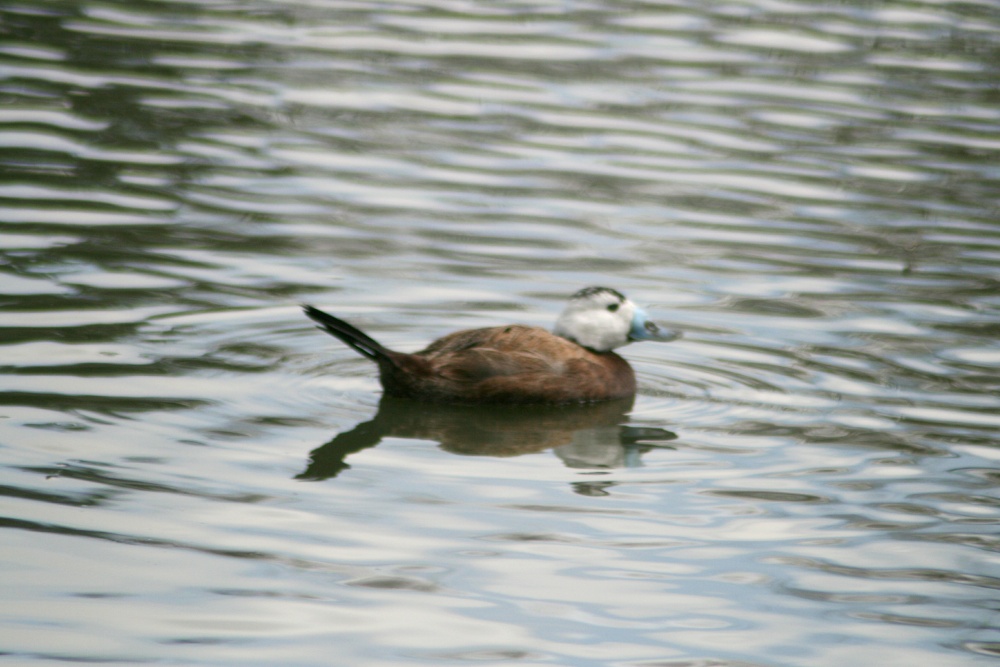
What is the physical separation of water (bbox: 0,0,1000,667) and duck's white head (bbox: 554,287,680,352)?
1.13 ft

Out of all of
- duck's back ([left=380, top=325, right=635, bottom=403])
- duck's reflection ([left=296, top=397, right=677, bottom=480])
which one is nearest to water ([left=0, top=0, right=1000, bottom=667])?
duck's reflection ([left=296, top=397, right=677, bottom=480])

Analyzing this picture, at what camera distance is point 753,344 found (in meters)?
9.22

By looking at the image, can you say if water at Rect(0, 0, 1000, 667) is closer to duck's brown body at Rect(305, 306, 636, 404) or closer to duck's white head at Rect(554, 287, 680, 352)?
duck's brown body at Rect(305, 306, 636, 404)

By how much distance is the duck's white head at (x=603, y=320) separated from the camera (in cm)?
860

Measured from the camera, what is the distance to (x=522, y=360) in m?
8.20

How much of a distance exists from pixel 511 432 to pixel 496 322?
1592 mm

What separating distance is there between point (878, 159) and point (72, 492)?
8437mm

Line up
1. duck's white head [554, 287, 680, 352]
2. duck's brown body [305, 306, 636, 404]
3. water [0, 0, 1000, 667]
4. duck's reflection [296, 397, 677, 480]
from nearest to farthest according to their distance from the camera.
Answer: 1. water [0, 0, 1000, 667]
2. duck's reflection [296, 397, 677, 480]
3. duck's brown body [305, 306, 636, 404]
4. duck's white head [554, 287, 680, 352]

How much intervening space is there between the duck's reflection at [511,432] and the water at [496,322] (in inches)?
1.3

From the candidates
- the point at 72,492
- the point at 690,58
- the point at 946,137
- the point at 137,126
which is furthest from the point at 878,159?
the point at 72,492

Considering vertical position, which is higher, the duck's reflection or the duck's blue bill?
the duck's blue bill

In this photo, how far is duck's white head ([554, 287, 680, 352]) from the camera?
28.2 feet

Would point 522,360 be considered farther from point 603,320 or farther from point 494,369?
point 603,320

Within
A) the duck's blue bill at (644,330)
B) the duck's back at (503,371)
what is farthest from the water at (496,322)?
the duck's blue bill at (644,330)
